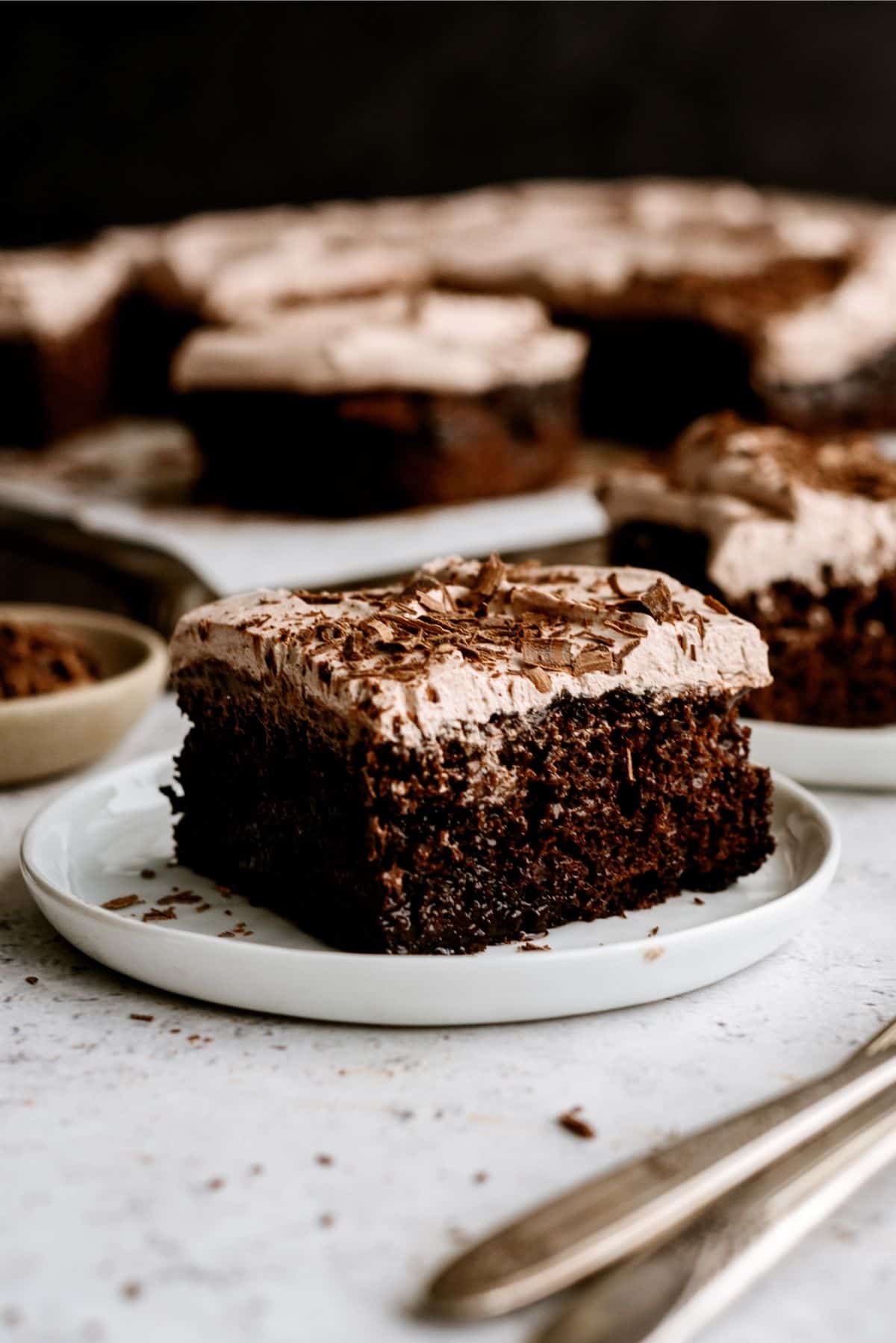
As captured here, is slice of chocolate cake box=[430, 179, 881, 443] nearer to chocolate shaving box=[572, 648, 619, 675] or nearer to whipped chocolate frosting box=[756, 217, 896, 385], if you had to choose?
whipped chocolate frosting box=[756, 217, 896, 385]

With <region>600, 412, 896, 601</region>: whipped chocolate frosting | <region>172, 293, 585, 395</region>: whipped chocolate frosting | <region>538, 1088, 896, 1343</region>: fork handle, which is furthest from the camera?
<region>172, 293, 585, 395</region>: whipped chocolate frosting

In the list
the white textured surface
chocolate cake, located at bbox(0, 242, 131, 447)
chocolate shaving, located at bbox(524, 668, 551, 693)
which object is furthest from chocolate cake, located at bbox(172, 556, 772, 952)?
chocolate cake, located at bbox(0, 242, 131, 447)

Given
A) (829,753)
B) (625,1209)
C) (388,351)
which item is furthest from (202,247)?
(625,1209)

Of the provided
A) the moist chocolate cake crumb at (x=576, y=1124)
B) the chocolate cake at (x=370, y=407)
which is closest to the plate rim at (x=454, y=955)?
the moist chocolate cake crumb at (x=576, y=1124)

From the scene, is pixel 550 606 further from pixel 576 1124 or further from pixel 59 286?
pixel 59 286

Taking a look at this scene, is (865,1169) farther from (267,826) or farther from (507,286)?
(507,286)

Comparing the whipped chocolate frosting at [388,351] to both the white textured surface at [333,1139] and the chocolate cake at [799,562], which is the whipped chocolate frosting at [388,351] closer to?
the chocolate cake at [799,562]
